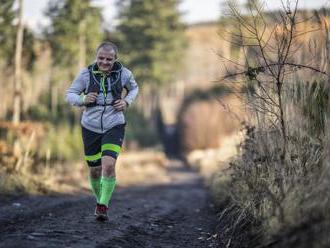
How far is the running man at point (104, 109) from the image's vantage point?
669cm

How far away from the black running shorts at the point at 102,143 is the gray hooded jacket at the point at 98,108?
2.4 inches

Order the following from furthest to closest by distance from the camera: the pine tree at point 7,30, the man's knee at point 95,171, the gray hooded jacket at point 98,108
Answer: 1. the pine tree at point 7,30
2. the man's knee at point 95,171
3. the gray hooded jacket at point 98,108

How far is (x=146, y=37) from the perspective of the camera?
45.4m

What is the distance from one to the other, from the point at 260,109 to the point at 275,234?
9.49 ft

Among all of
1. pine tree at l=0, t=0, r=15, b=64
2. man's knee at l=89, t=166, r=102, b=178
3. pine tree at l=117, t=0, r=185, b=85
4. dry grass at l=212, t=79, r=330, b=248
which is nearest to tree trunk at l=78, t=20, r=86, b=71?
pine tree at l=0, t=0, r=15, b=64

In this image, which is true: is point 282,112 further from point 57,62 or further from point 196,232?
point 57,62

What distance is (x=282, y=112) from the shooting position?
6.65 metres

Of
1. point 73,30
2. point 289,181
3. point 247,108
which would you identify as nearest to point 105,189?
point 289,181

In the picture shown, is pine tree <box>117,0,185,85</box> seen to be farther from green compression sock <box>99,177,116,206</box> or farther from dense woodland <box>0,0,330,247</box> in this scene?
green compression sock <box>99,177,116,206</box>

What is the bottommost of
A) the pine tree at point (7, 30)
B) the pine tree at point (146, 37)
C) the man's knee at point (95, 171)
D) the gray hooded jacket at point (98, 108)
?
the man's knee at point (95, 171)

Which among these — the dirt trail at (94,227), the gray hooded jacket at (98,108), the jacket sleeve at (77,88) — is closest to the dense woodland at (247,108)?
the dirt trail at (94,227)

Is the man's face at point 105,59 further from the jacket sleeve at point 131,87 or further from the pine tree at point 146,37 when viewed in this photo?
the pine tree at point 146,37

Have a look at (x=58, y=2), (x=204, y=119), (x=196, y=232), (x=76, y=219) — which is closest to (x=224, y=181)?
(x=196, y=232)

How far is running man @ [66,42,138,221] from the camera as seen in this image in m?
6.69
